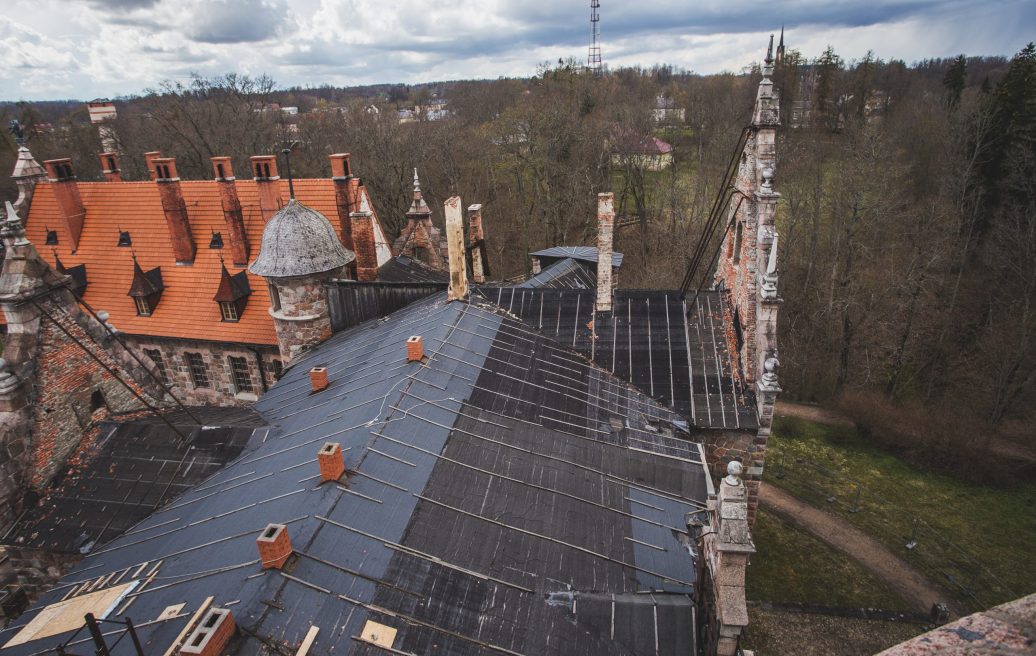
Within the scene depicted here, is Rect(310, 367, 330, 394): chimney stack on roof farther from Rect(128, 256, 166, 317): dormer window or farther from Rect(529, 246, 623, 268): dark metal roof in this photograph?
Rect(529, 246, 623, 268): dark metal roof

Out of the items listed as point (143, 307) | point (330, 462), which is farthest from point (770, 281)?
point (143, 307)

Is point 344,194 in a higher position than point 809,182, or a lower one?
higher

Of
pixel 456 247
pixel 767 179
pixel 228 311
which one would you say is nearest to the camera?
pixel 767 179

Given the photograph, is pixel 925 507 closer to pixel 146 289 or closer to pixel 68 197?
pixel 146 289

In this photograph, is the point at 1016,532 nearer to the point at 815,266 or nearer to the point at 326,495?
the point at 815,266

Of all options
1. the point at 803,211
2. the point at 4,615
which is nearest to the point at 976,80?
the point at 803,211

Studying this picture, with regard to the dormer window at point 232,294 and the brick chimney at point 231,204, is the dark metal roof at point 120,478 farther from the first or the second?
the brick chimney at point 231,204
